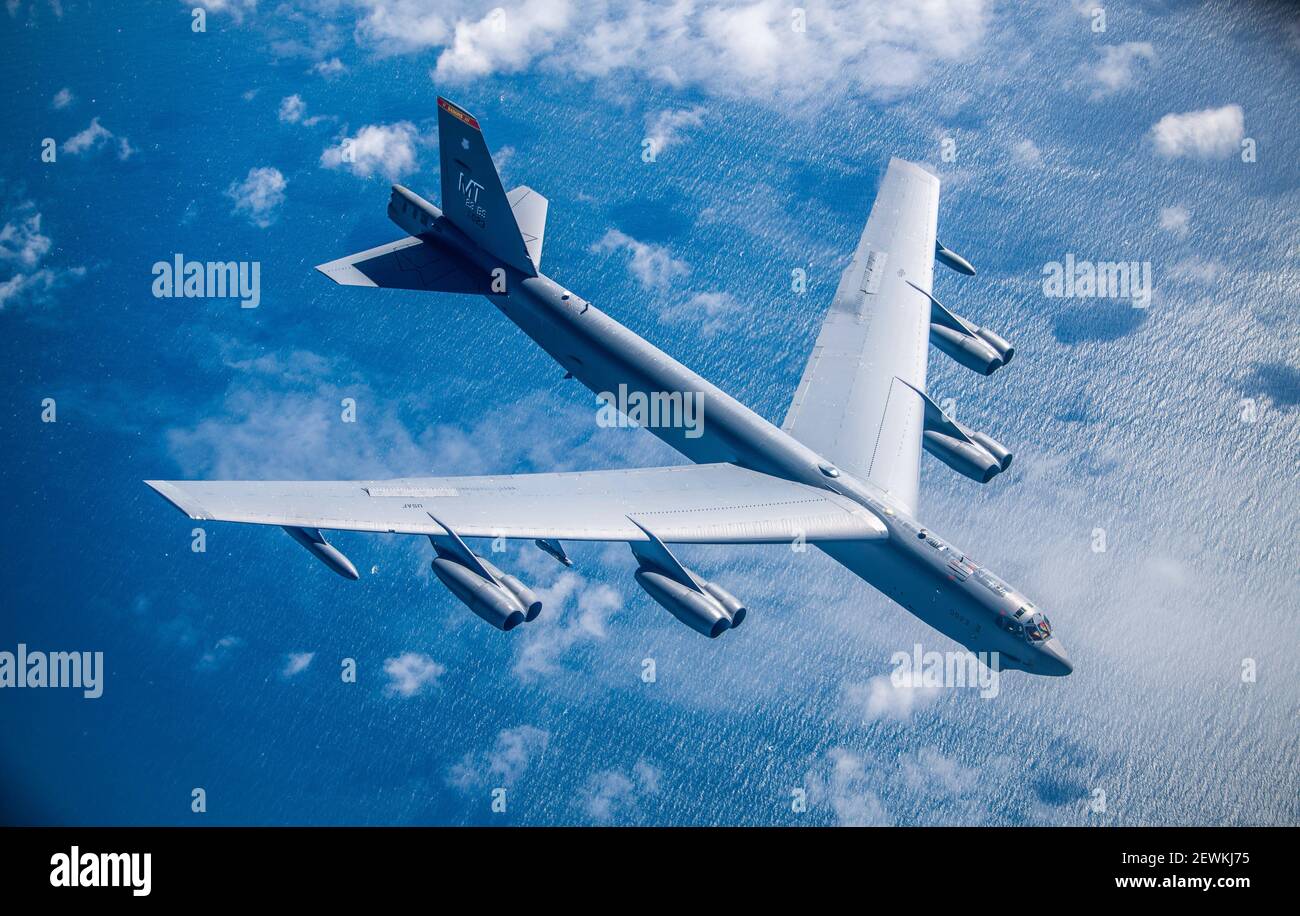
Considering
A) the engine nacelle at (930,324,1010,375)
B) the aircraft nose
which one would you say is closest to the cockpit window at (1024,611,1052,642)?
the aircraft nose

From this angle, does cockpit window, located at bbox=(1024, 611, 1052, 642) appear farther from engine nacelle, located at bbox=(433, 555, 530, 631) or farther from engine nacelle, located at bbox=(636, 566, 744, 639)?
engine nacelle, located at bbox=(433, 555, 530, 631)

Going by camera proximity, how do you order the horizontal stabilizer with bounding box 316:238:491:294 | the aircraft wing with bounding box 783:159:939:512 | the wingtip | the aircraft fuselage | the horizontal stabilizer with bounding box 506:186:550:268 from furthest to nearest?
the horizontal stabilizer with bounding box 506:186:550:268 → the horizontal stabilizer with bounding box 316:238:491:294 → the aircraft wing with bounding box 783:159:939:512 → the aircraft fuselage → the wingtip

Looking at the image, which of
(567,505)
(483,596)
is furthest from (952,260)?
(483,596)

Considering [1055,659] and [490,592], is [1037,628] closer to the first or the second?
[1055,659]
